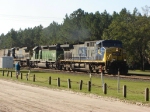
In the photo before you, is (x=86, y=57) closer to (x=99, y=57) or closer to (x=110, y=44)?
(x=99, y=57)

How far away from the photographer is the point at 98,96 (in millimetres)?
17906

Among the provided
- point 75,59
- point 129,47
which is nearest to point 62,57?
point 75,59

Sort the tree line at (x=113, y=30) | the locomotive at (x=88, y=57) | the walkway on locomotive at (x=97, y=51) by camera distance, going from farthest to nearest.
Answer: the tree line at (x=113, y=30)
the walkway on locomotive at (x=97, y=51)
the locomotive at (x=88, y=57)

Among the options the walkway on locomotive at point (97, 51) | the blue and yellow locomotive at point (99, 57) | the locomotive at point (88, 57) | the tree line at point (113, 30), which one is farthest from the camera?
the tree line at point (113, 30)

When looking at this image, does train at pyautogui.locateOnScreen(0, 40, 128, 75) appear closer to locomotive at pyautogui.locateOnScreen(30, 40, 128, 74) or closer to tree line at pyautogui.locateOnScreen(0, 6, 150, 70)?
locomotive at pyautogui.locateOnScreen(30, 40, 128, 74)

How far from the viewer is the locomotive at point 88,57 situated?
3503 centimetres

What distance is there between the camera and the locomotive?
35031 mm

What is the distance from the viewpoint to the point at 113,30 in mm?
66875

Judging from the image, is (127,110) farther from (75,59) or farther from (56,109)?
(75,59)

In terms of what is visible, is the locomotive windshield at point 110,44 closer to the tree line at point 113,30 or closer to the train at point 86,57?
the train at point 86,57

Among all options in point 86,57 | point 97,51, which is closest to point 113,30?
point 86,57

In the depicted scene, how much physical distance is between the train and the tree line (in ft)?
64.0

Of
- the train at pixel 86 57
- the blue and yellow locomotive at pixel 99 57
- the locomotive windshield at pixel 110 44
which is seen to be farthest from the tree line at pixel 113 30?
the locomotive windshield at pixel 110 44

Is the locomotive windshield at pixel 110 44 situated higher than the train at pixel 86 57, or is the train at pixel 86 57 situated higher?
the locomotive windshield at pixel 110 44
